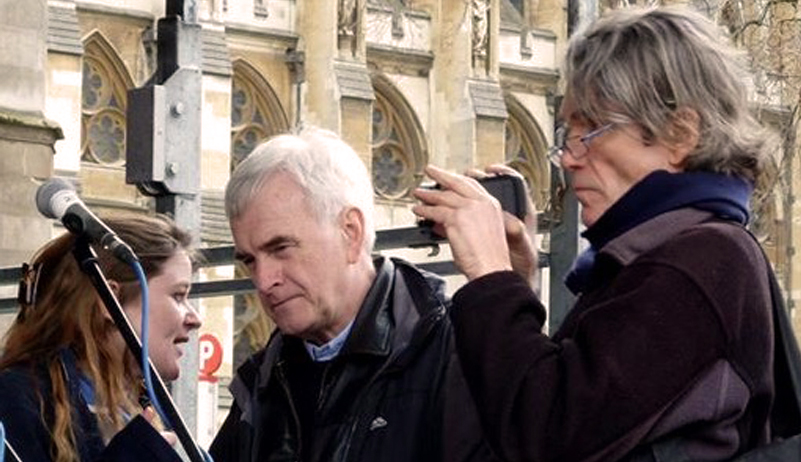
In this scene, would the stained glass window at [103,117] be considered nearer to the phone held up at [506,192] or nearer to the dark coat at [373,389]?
the dark coat at [373,389]

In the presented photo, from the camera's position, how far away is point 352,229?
4.05 m

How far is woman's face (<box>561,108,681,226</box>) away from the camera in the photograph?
3.47 meters

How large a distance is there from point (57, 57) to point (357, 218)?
28.5 m

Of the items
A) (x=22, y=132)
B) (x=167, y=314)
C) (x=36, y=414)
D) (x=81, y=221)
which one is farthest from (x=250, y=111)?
(x=81, y=221)

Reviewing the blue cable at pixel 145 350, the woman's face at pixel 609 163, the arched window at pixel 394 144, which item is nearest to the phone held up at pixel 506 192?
the woman's face at pixel 609 163

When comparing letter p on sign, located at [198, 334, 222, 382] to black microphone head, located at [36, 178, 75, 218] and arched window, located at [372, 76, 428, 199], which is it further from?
black microphone head, located at [36, 178, 75, 218]

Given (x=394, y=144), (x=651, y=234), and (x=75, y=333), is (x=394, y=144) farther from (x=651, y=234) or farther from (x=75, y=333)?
(x=651, y=234)

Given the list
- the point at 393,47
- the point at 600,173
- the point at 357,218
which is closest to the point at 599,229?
the point at 600,173

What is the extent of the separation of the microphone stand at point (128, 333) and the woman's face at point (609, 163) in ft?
2.21

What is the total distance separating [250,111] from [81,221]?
106 ft

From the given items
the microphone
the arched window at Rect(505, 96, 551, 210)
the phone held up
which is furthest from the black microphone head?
the arched window at Rect(505, 96, 551, 210)

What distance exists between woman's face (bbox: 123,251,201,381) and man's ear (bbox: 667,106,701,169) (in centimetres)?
116

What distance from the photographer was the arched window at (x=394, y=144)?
37.6 metres

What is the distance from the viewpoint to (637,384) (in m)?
3.27
